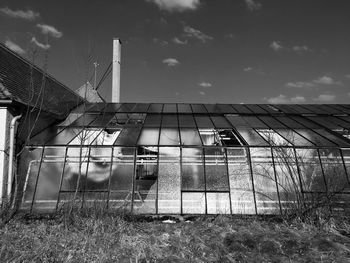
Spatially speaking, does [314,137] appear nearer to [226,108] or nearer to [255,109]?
[255,109]

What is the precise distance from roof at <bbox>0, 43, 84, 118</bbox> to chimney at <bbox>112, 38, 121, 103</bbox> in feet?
15.2

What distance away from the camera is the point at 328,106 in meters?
15.5

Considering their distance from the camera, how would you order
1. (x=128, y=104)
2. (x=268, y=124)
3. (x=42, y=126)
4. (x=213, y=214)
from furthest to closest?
1. (x=128, y=104)
2. (x=268, y=124)
3. (x=42, y=126)
4. (x=213, y=214)

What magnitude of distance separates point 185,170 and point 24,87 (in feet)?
25.3

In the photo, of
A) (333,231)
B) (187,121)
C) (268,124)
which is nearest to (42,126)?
(187,121)

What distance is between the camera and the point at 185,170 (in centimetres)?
952

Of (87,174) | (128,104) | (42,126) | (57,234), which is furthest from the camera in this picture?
(128,104)

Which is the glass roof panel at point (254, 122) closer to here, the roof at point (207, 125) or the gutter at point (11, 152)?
the roof at point (207, 125)

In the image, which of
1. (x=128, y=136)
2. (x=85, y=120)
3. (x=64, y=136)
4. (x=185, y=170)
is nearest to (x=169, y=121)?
(x=128, y=136)

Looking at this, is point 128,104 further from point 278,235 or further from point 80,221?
point 278,235

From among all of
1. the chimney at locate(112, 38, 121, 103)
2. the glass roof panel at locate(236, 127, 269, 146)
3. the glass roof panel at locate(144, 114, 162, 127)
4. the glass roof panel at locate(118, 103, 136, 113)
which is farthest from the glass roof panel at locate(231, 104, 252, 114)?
the chimney at locate(112, 38, 121, 103)

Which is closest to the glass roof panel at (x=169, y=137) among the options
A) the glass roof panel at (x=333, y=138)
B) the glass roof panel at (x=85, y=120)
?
the glass roof panel at (x=85, y=120)

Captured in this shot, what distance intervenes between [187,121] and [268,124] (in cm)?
354

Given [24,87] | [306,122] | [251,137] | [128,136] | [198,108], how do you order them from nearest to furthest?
[128,136] → [251,137] → [24,87] → [306,122] → [198,108]
